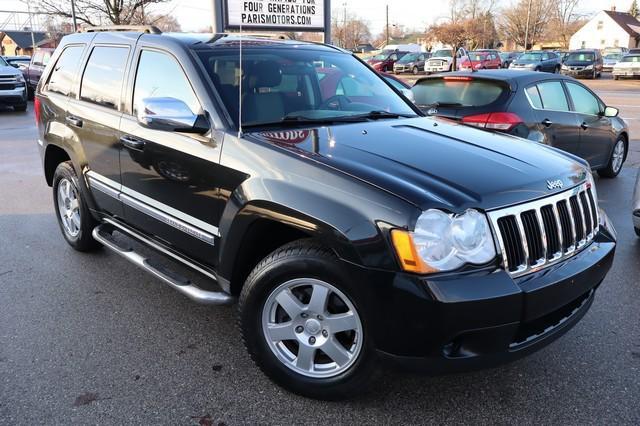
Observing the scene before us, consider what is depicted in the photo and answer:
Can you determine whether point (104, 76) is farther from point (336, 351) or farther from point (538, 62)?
point (538, 62)

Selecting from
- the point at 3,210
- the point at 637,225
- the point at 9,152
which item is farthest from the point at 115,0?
the point at 637,225

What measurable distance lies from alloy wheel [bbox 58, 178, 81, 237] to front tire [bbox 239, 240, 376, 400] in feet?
8.55

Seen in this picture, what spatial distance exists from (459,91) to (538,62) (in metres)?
29.4

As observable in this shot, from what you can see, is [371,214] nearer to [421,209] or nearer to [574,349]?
[421,209]

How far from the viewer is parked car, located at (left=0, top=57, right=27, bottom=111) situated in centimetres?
1789

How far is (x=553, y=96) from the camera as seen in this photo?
730 cm

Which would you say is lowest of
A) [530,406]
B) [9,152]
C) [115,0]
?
[530,406]

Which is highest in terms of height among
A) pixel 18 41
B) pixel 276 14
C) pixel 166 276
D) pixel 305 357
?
pixel 18 41

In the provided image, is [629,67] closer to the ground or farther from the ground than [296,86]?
farther from the ground

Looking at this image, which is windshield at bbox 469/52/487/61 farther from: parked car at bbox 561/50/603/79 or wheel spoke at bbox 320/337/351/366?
wheel spoke at bbox 320/337/351/366

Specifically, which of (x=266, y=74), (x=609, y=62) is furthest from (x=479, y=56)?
(x=266, y=74)

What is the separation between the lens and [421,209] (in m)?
2.40

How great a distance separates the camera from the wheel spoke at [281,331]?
2.88 metres

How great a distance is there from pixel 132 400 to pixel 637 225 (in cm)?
467
